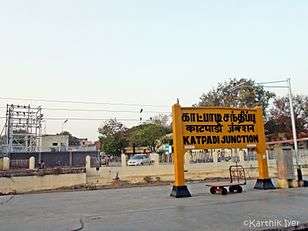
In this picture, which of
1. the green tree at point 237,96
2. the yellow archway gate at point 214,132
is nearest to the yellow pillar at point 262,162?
the yellow archway gate at point 214,132

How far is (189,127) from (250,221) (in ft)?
24.6

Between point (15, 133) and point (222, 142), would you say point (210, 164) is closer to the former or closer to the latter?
point (222, 142)

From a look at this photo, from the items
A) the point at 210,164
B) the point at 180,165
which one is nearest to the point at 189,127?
the point at 180,165

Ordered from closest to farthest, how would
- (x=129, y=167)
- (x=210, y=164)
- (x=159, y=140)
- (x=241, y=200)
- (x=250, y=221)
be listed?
(x=250, y=221) < (x=241, y=200) < (x=129, y=167) < (x=210, y=164) < (x=159, y=140)

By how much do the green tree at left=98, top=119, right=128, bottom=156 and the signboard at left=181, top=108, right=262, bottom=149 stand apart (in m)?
47.5

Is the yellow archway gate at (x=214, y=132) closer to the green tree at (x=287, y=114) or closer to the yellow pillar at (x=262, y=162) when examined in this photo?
the yellow pillar at (x=262, y=162)

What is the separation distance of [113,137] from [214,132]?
162 ft

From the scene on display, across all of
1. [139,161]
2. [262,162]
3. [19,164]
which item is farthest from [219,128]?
[19,164]

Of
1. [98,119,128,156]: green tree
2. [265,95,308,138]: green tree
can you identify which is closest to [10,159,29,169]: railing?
[98,119,128,156]: green tree

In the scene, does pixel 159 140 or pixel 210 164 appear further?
pixel 159 140

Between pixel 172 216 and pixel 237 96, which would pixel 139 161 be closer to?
pixel 237 96

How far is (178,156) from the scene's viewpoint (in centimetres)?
1548

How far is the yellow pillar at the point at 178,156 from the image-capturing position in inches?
598

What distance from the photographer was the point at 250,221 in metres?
8.71
